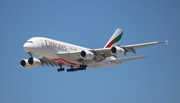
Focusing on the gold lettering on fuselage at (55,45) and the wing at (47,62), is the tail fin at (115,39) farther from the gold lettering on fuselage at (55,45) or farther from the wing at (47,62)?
the gold lettering on fuselage at (55,45)

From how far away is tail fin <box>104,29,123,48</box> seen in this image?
73.7 meters

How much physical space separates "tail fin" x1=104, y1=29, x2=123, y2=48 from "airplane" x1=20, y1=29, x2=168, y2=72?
4003 millimetres

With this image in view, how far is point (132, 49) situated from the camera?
6250 centimetres

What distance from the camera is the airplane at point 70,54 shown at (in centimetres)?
6234

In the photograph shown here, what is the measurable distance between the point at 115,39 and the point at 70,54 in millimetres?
12763

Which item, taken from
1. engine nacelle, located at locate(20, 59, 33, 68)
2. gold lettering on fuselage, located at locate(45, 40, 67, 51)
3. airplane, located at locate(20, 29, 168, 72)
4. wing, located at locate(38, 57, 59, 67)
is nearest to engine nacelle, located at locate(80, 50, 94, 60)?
airplane, located at locate(20, 29, 168, 72)

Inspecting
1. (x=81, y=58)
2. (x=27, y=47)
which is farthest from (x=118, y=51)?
(x=27, y=47)

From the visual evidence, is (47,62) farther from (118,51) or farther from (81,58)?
(118,51)

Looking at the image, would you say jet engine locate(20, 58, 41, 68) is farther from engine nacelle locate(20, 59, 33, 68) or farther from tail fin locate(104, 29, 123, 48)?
tail fin locate(104, 29, 123, 48)

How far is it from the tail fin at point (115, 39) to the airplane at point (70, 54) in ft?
13.1

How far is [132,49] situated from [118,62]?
277 inches

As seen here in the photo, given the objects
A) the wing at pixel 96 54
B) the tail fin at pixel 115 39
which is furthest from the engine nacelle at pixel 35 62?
the tail fin at pixel 115 39

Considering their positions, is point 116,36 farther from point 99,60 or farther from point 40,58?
point 40,58

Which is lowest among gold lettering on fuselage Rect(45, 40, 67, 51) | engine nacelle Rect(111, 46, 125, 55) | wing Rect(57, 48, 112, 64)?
wing Rect(57, 48, 112, 64)
